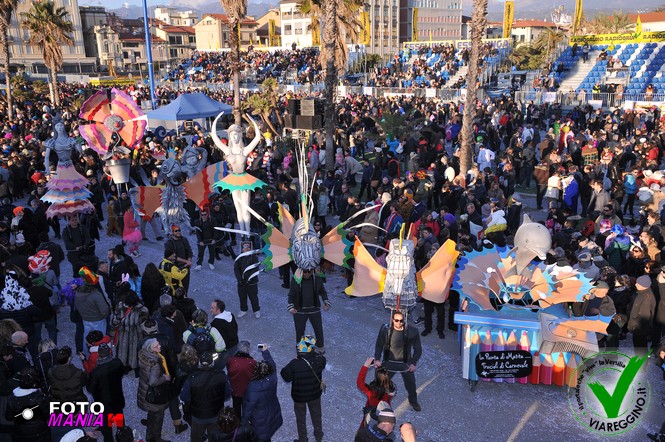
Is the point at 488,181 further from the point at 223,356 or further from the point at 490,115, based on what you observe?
the point at 490,115

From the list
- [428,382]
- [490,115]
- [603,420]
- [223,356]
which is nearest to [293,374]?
[223,356]

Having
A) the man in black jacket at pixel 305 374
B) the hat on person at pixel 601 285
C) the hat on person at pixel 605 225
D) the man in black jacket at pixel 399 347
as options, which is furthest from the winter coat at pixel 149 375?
the hat on person at pixel 605 225

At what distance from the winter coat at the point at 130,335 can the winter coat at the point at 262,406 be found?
189cm

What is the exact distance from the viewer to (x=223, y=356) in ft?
19.4

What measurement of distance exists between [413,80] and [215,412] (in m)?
34.2

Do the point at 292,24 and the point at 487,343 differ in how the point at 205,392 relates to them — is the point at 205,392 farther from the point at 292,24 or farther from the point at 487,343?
the point at 292,24

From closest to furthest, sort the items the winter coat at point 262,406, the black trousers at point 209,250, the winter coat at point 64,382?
the winter coat at point 262,406
the winter coat at point 64,382
the black trousers at point 209,250

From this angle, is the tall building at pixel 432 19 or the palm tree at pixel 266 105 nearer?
the palm tree at pixel 266 105

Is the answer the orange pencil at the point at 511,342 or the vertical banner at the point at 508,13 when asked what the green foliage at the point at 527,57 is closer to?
the vertical banner at the point at 508,13

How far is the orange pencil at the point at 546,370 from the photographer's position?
6039mm

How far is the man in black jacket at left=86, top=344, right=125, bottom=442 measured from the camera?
4969 millimetres

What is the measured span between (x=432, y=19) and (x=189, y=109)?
8055 centimetres

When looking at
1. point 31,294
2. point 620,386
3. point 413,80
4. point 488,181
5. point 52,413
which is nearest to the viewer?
point 52,413

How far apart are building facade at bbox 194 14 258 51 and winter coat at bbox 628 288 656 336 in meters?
78.0
